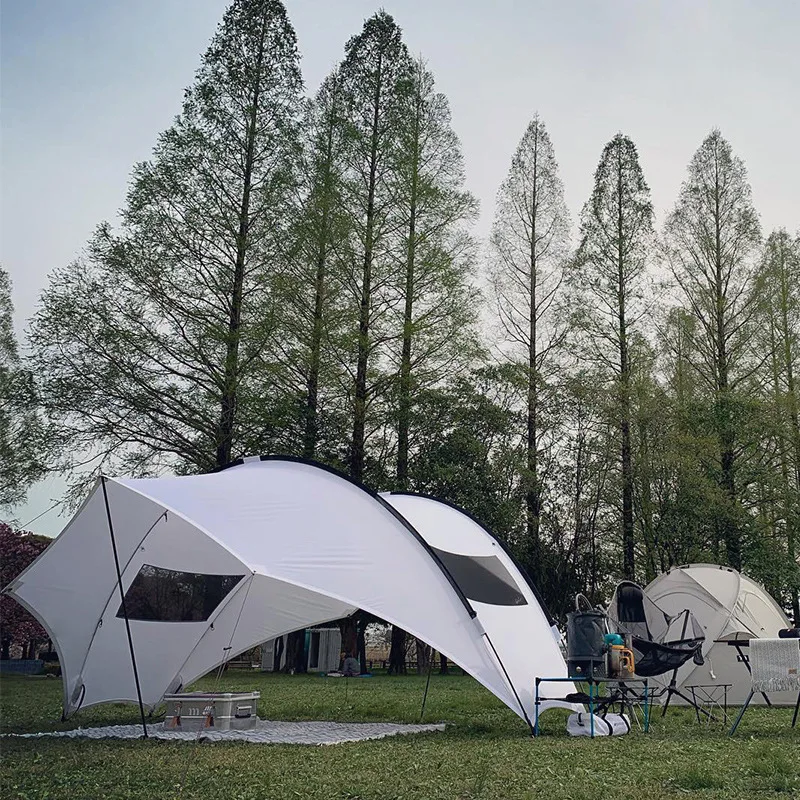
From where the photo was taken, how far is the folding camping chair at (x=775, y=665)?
628cm

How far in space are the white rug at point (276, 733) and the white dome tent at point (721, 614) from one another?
15.0 feet

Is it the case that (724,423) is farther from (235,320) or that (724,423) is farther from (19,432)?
(19,432)

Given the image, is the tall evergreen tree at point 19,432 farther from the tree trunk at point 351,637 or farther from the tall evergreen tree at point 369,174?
the tree trunk at point 351,637

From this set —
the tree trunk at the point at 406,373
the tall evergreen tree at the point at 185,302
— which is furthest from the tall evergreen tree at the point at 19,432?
the tree trunk at the point at 406,373

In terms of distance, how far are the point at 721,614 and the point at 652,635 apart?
1.82 metres

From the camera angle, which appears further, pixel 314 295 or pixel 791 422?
pixel 791 422

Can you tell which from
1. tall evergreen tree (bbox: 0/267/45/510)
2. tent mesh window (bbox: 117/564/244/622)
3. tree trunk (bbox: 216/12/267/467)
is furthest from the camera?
tree trunk (bbox: 216/12/267/467)

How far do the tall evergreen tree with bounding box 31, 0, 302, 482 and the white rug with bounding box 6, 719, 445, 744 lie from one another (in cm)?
922

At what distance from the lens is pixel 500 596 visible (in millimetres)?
7582

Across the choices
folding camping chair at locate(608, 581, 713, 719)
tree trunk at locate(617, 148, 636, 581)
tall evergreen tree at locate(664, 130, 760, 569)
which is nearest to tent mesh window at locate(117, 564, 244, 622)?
folding camping chair at locate(608, 581, 713, 719)

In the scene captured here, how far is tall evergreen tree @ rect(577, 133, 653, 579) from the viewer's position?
19.7 meters

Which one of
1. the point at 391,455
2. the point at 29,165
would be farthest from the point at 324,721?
the point at 391,455

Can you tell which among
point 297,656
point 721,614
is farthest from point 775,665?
point 297,656

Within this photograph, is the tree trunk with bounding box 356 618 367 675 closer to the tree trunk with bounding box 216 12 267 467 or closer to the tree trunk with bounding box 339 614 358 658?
the tree trunk with bounding box 339 614 358 658
